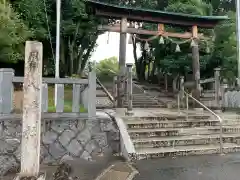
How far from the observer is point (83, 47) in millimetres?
19828

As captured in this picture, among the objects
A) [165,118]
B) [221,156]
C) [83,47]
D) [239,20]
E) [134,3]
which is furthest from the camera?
[134,3]

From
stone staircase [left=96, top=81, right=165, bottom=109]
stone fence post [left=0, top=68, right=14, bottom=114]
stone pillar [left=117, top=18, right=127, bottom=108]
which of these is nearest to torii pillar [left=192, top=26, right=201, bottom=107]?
stone staircase [left=96, top=81, right=165, bottom=109]

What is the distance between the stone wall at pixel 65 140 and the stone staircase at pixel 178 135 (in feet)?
2.58

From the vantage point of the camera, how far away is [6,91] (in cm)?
602

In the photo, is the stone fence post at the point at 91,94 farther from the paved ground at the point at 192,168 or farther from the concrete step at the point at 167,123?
the paved ground at the point at 192,168

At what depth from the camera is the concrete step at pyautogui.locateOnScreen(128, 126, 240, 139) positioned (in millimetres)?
7638

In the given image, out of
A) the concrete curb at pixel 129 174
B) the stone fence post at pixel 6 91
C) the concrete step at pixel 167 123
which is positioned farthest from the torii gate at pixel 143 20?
the stone fence post at pixel 6 91

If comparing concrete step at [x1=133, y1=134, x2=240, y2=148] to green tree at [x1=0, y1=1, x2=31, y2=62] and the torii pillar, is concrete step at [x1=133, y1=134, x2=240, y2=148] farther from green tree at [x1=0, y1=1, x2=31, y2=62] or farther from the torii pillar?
green tree at [x1=0, y1=1, x2=31, y2=62]

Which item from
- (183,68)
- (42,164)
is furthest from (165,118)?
(183,68)

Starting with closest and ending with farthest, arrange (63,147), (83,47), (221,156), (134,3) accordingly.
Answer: (63,147), (221,156), (83,47), (134,3)

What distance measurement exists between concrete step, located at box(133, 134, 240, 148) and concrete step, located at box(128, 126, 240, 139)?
0.16 metres

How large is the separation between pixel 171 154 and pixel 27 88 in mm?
4019

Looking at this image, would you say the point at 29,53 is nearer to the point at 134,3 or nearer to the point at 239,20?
the point at 239,20

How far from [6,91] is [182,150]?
14.8 ft
